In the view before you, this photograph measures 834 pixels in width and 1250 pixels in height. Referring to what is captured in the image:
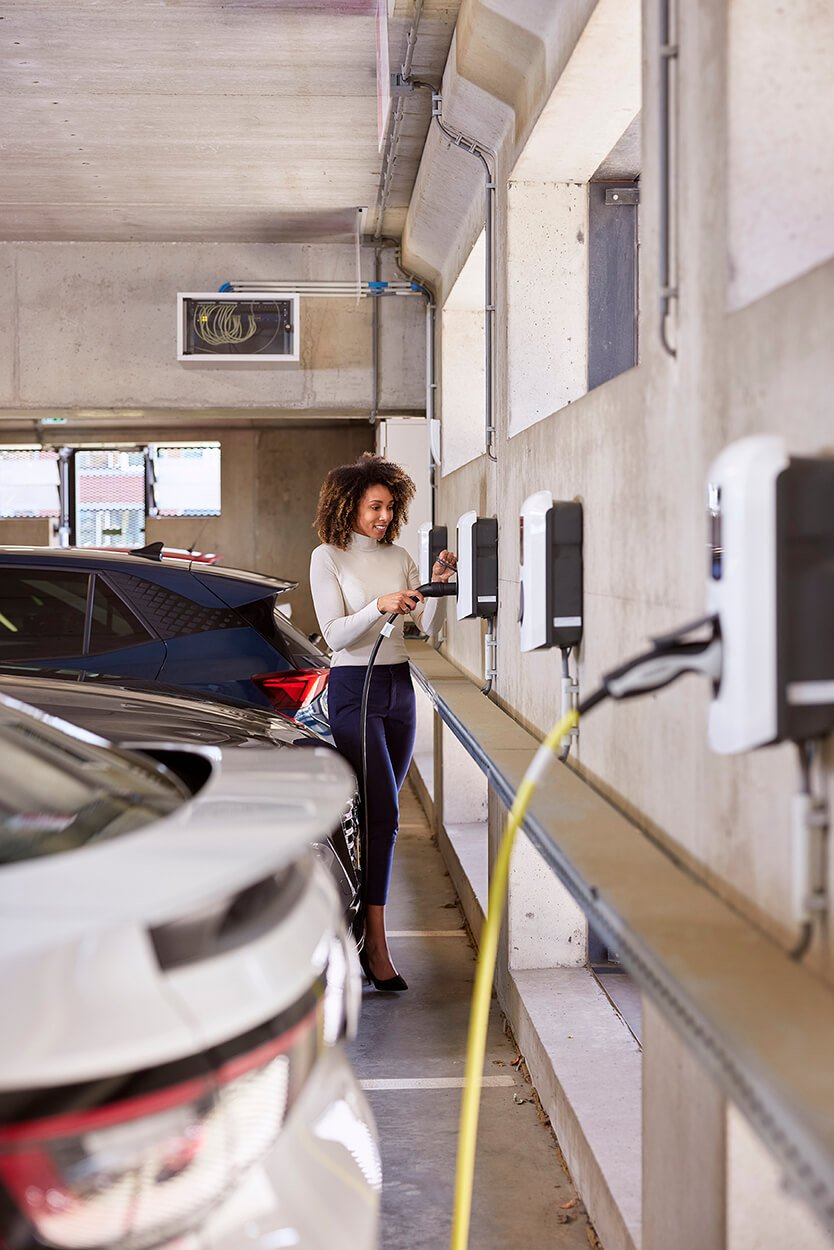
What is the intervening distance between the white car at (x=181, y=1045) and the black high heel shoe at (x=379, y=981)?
9.99 ft

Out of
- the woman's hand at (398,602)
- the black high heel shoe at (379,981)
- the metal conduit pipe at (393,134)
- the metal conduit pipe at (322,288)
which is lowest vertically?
the black high heel shoe at (379,981)

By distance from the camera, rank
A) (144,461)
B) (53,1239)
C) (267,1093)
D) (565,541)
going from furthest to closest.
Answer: (144,461), (565,541), (267,1093), (53,1239)

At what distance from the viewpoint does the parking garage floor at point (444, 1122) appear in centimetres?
296

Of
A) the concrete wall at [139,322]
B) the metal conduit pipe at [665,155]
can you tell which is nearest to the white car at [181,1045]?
the metal conduit pipe at [665,155]

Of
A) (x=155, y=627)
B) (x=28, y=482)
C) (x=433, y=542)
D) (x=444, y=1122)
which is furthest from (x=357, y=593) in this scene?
(x=28, y=482)

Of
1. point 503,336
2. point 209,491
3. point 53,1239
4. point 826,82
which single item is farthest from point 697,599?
point 209,491

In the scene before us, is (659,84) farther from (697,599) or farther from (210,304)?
(210,304)

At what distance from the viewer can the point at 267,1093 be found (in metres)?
1.32

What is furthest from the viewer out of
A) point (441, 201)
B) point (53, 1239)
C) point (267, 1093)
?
point (441, 201)

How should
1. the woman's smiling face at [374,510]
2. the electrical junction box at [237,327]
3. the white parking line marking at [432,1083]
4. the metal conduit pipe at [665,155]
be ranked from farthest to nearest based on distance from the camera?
1. the electrical junction box at [237,327]
2. the woman's smiling face at [374,510]
3. the white parking line marking at [432,1083]
4. the metal conduit pipe at [665,155]

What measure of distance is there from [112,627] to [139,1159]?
395 centimetres

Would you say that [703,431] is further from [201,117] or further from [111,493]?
[111,493]

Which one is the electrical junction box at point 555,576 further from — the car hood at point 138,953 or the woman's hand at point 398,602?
the car hood at point 138,953

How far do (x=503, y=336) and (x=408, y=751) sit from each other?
5.25 feet
